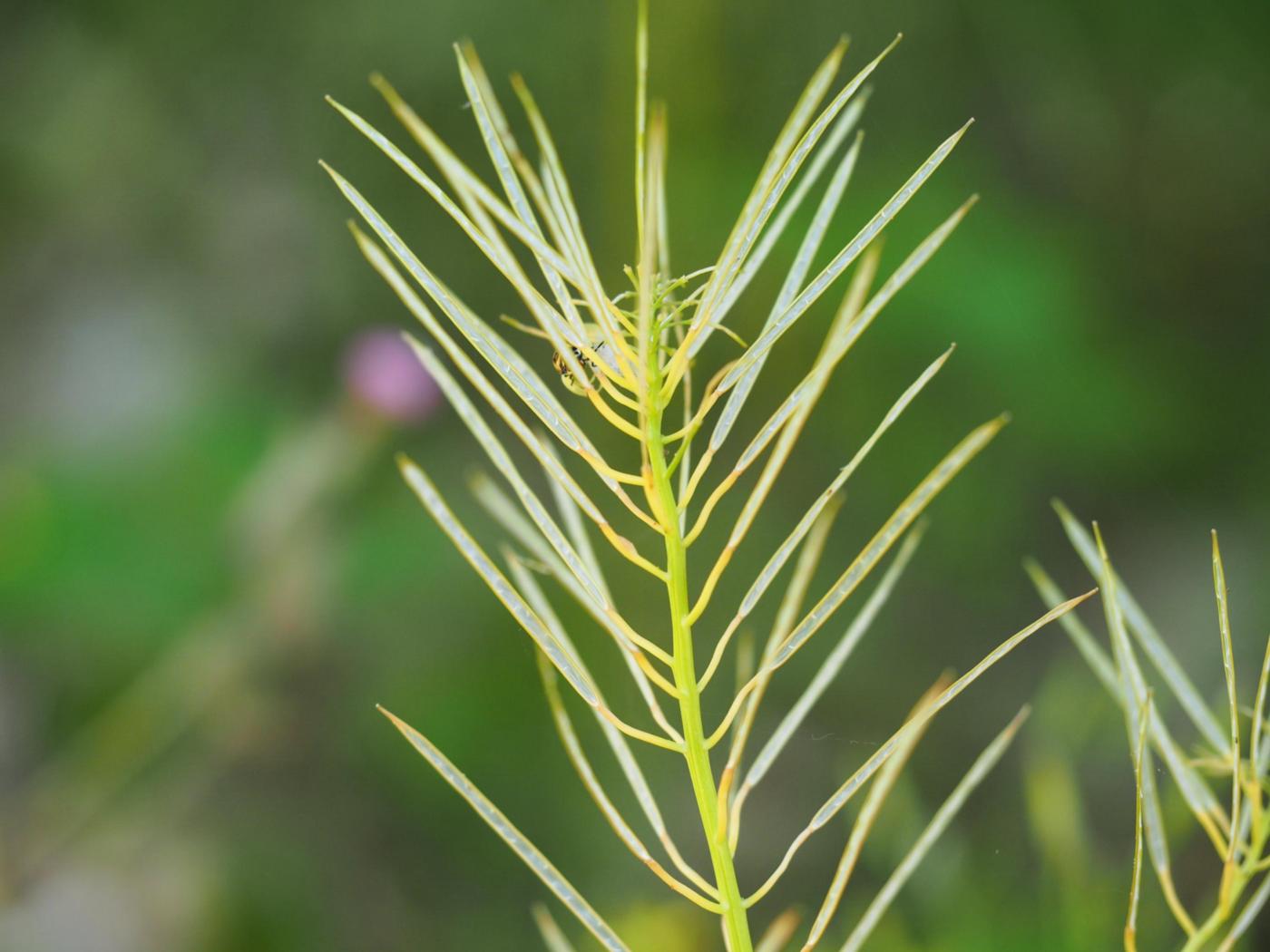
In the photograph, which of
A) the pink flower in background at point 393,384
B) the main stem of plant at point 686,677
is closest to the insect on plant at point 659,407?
the main stem of plant at point 686,677

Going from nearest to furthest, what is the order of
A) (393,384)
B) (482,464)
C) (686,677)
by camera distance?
(686,677)
(393,384)
(482,464)

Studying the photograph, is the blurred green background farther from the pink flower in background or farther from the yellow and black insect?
the yellow and black insect

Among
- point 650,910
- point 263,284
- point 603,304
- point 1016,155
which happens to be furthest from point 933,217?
point 603,304

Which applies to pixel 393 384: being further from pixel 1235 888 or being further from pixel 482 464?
pixel 1235 888

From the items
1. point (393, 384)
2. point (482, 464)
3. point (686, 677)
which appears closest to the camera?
point (686, 677)

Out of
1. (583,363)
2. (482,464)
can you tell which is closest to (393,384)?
(482,464)

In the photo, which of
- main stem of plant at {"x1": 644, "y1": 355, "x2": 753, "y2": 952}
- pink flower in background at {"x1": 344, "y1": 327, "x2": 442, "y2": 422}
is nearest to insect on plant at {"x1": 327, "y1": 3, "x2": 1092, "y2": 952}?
main stem of plant at {"x1": 644, "y1": 355, "x2": 753, "y2": 952}
